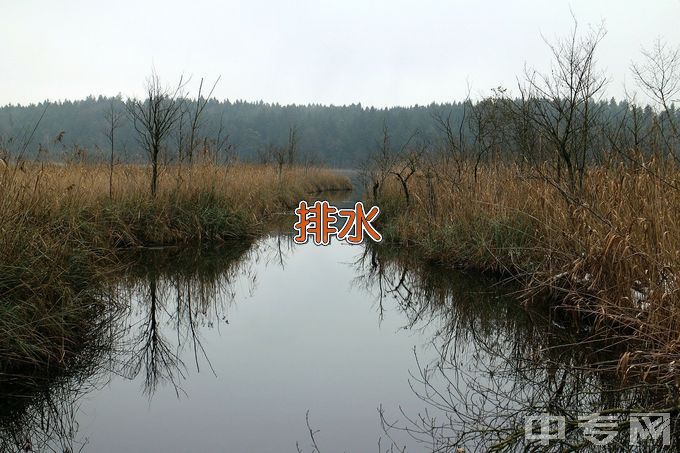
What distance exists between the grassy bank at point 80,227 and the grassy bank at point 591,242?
9.86 ft

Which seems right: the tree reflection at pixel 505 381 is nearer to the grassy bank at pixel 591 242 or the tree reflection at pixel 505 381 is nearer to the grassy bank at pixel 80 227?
the grassy bank at pixel 591 242

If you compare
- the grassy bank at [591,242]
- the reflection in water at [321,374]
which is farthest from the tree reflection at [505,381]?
the grassy bank at [591,242]

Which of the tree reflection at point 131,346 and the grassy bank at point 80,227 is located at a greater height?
the grassy bank at point 80,227

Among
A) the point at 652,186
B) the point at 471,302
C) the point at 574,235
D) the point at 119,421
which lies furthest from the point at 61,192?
the point at 652,186

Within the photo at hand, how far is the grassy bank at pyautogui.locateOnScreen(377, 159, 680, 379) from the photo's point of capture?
2775 millimetres

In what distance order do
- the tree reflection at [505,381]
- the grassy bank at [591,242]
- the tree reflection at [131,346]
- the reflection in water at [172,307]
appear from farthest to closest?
the reflection in water at [172,307] → the grassy bank at [591,242] → the tree reflection at [131,346] → the tree reflection at [505,381]

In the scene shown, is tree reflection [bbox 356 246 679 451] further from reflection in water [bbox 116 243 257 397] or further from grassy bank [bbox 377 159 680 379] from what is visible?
reflection in water [bbox 116 243 257 397]

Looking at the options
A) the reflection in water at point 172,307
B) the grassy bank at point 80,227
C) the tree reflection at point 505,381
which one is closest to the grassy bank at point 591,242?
the tree reflection at point 505,381

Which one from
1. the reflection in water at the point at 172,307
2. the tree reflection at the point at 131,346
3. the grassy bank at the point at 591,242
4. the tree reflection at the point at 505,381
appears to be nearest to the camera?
the tree reflection at the point at 505,381

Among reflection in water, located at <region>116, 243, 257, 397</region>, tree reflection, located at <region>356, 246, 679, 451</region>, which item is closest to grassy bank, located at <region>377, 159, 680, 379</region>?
tree reflection, located at <region>356, 246, 679, 451</region>

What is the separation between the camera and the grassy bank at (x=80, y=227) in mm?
2867

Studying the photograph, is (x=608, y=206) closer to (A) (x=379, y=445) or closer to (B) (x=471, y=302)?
(B) (x=471, y=302)

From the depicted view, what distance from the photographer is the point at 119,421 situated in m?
2.42

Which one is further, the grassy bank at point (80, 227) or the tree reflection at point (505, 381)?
the grassy bank at point (80, 227)
